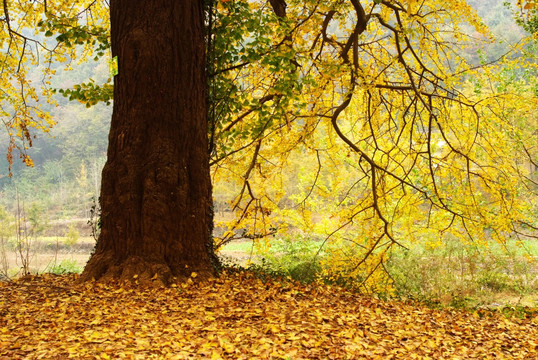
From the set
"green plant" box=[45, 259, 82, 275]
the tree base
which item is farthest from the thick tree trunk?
"green plant" box=[45, 259, 82, 275]

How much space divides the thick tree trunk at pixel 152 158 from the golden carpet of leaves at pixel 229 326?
Result: 307 mm

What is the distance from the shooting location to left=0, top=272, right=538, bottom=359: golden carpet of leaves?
8.61ft

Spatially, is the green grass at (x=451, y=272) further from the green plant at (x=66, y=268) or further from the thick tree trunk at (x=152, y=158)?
the thick tree trunk at (x=152, y=158)

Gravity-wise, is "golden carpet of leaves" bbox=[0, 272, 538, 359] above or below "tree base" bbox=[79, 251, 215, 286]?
below

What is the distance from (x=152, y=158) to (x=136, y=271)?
1006 millimetres

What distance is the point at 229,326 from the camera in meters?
3.11

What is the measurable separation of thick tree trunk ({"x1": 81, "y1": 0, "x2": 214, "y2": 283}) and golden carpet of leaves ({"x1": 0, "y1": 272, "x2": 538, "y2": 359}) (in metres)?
0.31

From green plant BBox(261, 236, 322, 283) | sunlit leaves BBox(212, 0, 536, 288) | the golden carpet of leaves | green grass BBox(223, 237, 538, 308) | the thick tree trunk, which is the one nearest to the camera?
the golden carpet of leaves

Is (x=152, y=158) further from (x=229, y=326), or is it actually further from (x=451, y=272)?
(x=451, y=272)

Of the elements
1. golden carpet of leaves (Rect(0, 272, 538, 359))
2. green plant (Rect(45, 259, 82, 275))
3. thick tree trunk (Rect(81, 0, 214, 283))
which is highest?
thick tree trunk (Rect(81, 0, 214, 283))

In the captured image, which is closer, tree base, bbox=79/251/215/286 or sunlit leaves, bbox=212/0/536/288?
tree base, bbox=79/251/215/286

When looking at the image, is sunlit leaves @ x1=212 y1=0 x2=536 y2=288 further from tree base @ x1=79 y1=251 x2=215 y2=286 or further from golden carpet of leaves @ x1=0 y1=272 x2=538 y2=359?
tree base @ x1=79 y1=251 x2=215 y2=286

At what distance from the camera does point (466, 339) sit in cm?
355

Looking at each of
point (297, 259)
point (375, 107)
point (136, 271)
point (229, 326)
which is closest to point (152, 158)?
point (136, 271)
